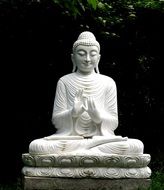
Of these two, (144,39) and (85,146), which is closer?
(85,146)

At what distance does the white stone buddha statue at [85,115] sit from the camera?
25.0ft

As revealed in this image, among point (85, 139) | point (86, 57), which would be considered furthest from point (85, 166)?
point (86, 57)

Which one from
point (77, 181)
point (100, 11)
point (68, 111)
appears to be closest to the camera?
point (77, 181)

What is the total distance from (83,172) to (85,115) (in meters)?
0.98

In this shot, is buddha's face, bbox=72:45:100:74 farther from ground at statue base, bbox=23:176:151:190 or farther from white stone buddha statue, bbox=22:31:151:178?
ground at statue base, bbox=23:176:151:190

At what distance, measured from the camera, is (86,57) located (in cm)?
835

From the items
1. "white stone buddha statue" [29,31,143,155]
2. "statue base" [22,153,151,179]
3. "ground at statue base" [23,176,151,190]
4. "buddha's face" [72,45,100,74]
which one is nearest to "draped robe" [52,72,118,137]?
"white stone buddha statue" [29,31,143,155]

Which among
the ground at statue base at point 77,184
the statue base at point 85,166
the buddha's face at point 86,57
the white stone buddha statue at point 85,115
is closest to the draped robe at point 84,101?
the white stone buddha statue at point 85,115

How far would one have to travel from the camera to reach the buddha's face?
8352mm

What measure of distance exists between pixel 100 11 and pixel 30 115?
2338 millimetres

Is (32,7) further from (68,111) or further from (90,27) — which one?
(68,111)

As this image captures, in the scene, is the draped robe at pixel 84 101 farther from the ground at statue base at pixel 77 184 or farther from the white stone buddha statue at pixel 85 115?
the ground at statue base at pixel 77 184

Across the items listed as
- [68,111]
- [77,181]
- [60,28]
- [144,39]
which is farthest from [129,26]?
[77,181]

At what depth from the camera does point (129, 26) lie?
37.1ft
